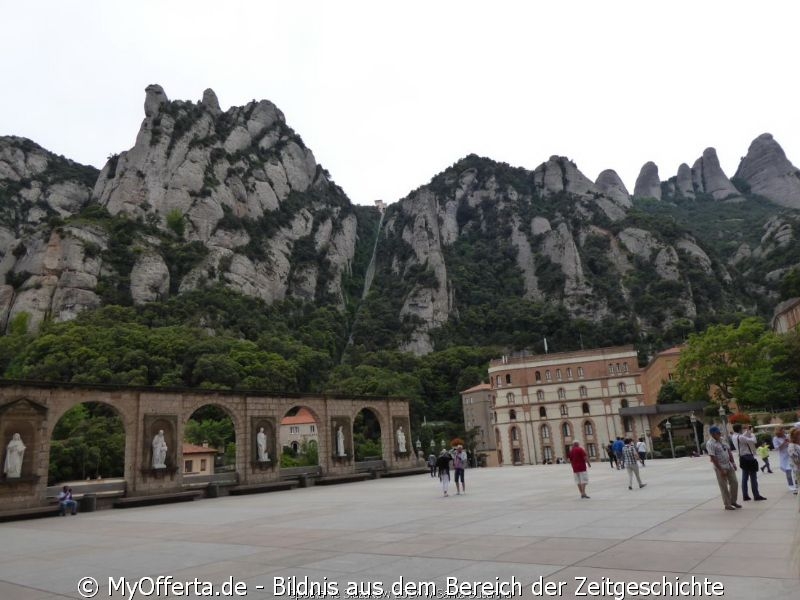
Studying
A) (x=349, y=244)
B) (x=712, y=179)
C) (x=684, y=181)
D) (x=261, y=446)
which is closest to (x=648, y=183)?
(x=684, y=181)

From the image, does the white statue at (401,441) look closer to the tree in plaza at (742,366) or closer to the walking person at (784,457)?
the walking person at (784,457)

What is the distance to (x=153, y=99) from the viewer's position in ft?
367

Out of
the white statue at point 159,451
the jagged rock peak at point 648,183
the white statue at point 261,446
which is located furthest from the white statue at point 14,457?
the jagged rock peak at point 648,183

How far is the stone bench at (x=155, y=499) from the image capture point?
66.3 feet

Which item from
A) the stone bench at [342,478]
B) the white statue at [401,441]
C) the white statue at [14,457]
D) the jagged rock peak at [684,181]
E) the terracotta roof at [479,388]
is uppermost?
the jagged rock peak at [684,181]

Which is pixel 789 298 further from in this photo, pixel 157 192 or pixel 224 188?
pixel 157 192

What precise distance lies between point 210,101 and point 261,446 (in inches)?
4578

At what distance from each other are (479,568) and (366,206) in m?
174

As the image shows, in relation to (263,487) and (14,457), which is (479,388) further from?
(14,457)

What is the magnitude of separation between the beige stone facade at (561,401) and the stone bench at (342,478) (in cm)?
4222

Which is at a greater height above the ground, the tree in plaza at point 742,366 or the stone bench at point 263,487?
the tree in plaza at point 742,366

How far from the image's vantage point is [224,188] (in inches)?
4158

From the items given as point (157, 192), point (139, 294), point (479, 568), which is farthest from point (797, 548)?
point (157, 192)

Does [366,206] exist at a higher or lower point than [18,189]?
higher
